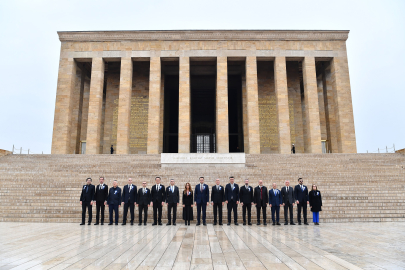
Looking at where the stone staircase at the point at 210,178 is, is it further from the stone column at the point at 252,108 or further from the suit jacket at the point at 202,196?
the stone column at the point at 252,108

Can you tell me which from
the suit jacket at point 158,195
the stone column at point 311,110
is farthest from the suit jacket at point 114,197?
the stone column at point 311,110

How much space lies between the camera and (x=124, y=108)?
22625mm

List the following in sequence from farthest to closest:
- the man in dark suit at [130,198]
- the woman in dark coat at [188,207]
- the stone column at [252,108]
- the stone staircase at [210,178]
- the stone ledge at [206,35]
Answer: the stone ledge at [206,35]
the stone column at [252,108]
the stone staircase at [210,178]
the man in dark suit at [130,198]
the woman in dark coat at [188,207]

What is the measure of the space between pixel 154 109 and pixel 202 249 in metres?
18.4

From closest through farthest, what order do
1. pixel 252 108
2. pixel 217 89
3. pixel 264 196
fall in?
pixel 264 196 → pixel 252 108 → pixel 217 89

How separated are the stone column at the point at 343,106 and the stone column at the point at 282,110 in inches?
157

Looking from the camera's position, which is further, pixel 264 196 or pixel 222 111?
pixel 222 111

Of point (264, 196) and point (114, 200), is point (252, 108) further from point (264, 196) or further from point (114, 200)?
point (114, 200)

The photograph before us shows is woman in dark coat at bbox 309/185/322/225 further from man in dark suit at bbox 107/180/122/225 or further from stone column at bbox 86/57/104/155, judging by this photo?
stone column at bbox 86/57/104/155

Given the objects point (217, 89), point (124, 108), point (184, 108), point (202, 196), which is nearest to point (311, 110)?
point (217, 89)

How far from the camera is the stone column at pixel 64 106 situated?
22277 mm

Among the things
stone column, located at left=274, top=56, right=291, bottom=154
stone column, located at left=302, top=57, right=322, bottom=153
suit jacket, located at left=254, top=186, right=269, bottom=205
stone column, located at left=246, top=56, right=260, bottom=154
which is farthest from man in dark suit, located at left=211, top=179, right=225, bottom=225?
stone column, located at left=302, top=57, right=322, bottom=153

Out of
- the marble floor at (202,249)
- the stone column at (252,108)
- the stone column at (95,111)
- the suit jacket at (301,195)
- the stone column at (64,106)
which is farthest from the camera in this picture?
the stone column at (64,106)

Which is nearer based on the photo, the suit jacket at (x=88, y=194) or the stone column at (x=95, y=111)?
the suit jacket at (x=88, y=194)
